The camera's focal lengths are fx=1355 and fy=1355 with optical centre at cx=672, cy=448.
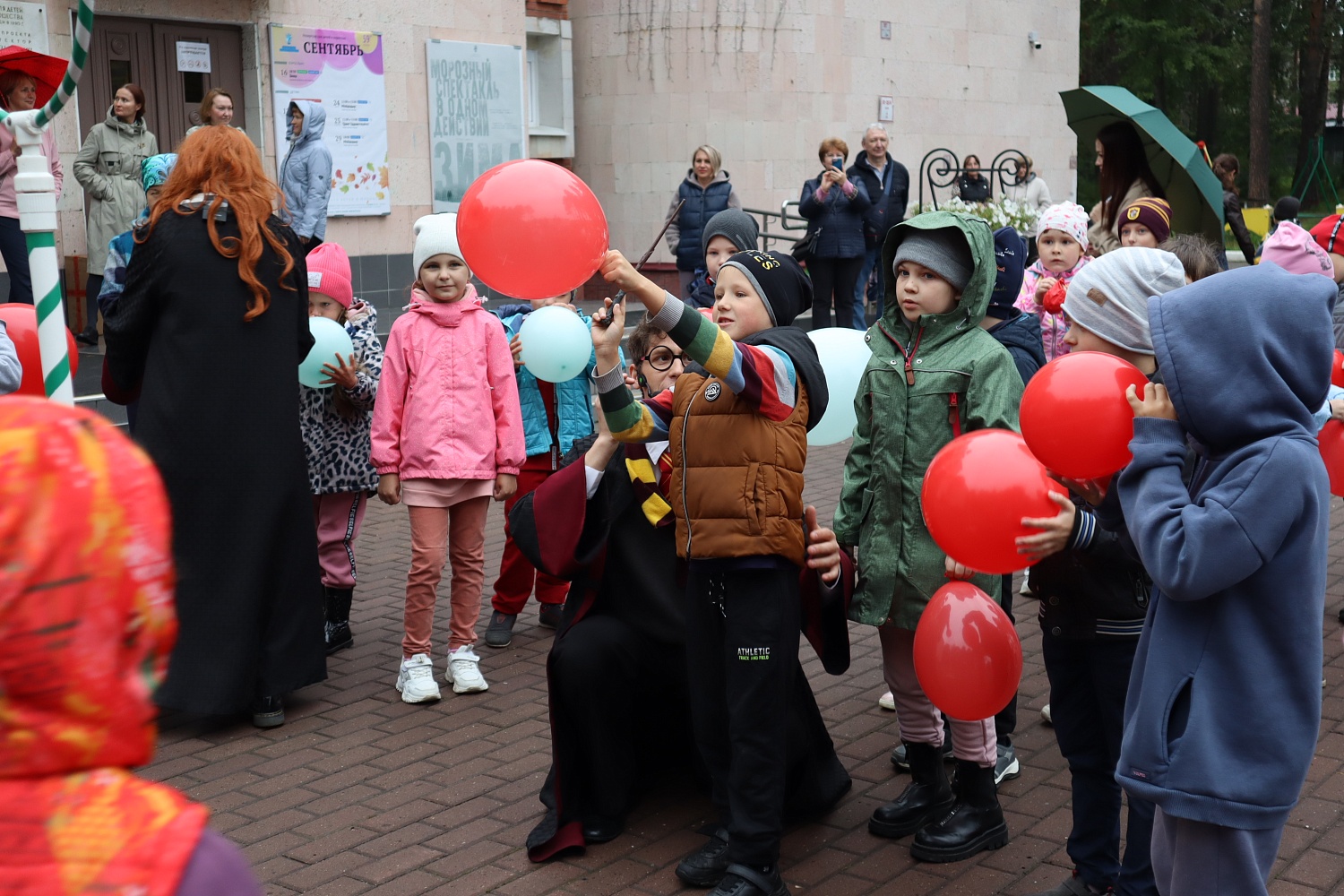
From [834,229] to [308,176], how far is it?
17.8 ft

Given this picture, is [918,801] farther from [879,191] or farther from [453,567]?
[879,191]

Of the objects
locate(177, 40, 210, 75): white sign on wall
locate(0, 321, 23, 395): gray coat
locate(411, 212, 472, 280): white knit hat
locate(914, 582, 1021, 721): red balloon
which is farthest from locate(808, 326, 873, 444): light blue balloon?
locate(177, 40, 210, 75): white sign on wall

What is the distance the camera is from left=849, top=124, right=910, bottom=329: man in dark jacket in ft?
49.4

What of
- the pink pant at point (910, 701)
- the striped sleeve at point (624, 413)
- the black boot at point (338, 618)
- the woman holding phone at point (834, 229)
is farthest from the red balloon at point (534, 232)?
the woman holding phone at point (834, 229)

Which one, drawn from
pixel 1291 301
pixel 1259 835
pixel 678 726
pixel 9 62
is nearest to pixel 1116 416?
pixel 1291 301

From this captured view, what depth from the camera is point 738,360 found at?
356 cm

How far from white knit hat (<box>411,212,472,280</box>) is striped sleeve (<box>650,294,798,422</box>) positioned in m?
2.28

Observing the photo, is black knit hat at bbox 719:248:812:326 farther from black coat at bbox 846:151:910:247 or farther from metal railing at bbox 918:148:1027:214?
metal railing at bbox 918:148:1027:214

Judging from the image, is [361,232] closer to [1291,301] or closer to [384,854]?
[384,854]

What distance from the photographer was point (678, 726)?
15.5ft

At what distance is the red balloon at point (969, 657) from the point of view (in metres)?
3.65

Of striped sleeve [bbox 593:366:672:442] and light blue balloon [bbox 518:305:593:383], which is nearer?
striped sleeve [bbox 593:366:672:442]

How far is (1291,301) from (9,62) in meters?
8.20

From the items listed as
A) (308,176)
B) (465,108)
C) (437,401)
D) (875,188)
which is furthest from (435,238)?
(465,108)
